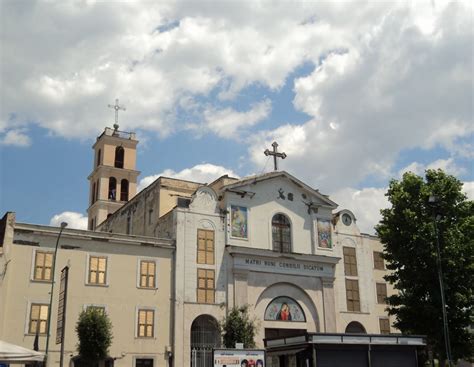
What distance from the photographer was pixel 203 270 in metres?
36.7

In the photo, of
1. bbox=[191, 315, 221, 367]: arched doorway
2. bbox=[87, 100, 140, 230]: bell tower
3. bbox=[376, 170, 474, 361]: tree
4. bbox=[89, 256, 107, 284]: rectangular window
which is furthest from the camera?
bbox=[87, 100, 140, 230]: bell tower

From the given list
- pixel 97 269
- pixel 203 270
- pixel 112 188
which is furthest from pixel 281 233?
pixel 112 188

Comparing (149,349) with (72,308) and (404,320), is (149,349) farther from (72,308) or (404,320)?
(404,320)

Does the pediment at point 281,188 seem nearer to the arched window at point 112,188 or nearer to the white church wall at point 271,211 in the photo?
the white church wall at point 271,211

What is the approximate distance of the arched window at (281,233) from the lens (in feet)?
132

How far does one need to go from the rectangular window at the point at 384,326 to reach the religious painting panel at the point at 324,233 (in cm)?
684

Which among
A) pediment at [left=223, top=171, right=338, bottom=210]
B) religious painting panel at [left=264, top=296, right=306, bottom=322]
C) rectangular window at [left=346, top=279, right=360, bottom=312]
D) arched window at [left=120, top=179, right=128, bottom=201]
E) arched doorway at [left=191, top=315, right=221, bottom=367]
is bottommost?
arched doorway at [left=191, top=315, right=221, bottom=367]

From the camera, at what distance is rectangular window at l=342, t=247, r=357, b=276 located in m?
42.6

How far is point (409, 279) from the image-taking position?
3456cm

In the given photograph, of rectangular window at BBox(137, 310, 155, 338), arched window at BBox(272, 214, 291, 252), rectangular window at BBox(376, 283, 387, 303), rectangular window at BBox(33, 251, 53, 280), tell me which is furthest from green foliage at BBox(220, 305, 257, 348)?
rectangular window at BBox(376, 283, 387, 303)

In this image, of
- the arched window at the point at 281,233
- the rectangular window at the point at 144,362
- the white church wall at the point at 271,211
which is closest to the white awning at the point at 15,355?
the rectangular window at the point at 144,362

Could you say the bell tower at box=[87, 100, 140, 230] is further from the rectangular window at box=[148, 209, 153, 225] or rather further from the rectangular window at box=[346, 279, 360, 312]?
the rectangular window at box=[346, 279, 360, 312]

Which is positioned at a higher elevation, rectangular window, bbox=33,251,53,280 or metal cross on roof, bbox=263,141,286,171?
metal cross on roof, bbox=263,141,286,171

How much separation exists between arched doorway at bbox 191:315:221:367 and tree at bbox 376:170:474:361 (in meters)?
11.0
